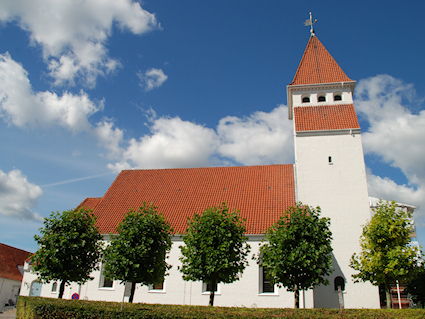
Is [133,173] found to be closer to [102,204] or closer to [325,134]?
[102,204]

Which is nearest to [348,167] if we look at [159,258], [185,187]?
[185,187]

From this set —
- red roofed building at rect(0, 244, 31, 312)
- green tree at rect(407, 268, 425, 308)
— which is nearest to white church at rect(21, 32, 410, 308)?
green tree at rect(407, 268, 425, 308)

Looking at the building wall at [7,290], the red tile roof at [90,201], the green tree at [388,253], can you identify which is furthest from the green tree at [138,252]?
the building wall at [7,290]

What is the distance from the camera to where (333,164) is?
20.1 metres

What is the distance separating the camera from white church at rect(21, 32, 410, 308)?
1753 centimetres

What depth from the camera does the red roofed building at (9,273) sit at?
3309cm

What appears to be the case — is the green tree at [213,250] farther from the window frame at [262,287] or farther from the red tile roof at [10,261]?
the red tile roof at [10,261]

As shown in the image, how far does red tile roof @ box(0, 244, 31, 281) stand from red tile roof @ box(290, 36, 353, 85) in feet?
111

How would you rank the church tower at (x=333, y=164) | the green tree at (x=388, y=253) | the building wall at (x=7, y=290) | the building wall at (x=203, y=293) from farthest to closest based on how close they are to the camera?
1. the building wall at (x=7, y=290)
2. the church tower at (x=333, y=164)
3. the building wall at (x=203, y=293)
4. the green tree at (x=388, y=253)

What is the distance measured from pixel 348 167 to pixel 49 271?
18441 mm

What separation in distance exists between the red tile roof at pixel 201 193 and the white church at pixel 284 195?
0.21 ft

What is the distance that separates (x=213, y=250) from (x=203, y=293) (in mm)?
5585

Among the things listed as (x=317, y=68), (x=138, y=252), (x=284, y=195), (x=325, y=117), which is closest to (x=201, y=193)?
(x=284, y=195)

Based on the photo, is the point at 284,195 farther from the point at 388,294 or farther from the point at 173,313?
the point at 173,313
